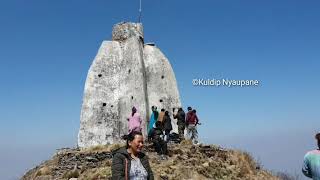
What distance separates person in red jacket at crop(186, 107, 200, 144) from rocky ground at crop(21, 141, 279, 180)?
3.92ft

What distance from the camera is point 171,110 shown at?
88.3 ft

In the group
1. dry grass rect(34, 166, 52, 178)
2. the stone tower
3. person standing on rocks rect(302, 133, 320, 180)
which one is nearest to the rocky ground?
dry grass rect(34, 166, 52, 178)

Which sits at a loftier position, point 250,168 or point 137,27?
point 137,27

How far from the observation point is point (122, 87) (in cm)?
2638

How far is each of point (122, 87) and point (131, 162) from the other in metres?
19.7

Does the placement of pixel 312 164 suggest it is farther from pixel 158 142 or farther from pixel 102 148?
pixel 102 148

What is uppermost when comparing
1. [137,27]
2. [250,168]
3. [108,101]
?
[137,27]

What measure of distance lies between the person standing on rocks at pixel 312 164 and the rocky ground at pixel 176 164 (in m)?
10.9

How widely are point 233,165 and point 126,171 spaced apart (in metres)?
16.7

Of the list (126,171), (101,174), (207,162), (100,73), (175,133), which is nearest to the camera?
(126,171)

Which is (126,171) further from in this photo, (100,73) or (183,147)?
(100,73)

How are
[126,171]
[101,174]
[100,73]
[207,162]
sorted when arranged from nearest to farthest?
[126,171]
[101,174]
[207,162]
[100,73]

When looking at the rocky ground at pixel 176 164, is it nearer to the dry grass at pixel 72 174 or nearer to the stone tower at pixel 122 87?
the dry grass at pixel 72 174

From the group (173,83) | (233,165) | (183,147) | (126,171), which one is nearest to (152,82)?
(173,83)
